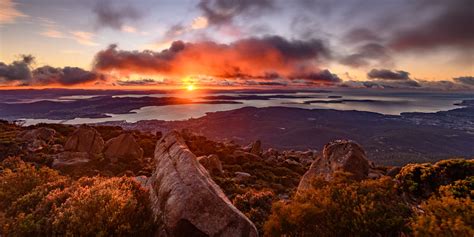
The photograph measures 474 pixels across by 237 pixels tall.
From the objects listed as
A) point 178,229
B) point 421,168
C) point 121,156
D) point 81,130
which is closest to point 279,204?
point 178,229

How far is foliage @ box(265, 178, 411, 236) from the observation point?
10.4 m

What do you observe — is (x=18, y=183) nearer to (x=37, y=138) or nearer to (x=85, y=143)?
(x=85, y=143)

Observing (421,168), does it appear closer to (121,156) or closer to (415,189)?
(415,189)

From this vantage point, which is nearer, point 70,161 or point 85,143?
point 70,161

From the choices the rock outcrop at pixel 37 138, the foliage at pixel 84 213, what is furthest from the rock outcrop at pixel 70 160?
the foliage at pixel 84 213

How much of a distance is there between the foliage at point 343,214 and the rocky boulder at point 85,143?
34.3 m

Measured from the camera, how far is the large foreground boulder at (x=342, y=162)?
67.1ft

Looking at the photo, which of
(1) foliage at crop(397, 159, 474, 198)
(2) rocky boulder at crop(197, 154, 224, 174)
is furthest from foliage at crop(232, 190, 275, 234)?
(2) rocky boulder at crop(197, 154, 224, 174)

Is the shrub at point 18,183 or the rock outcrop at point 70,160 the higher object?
the shrub at point 18,183

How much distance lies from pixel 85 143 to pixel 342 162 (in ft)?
112

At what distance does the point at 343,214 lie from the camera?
1091cm

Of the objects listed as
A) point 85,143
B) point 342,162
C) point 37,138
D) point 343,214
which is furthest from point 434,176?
point 37,138

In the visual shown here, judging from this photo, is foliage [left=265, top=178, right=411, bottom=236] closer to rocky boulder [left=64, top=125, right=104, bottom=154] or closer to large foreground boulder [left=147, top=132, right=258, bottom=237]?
large foreground boulder [left=147, top=132, right=258, bottom=237]

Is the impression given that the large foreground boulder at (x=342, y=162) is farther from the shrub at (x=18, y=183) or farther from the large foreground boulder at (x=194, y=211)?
the shrub at (x=18, y=183)
